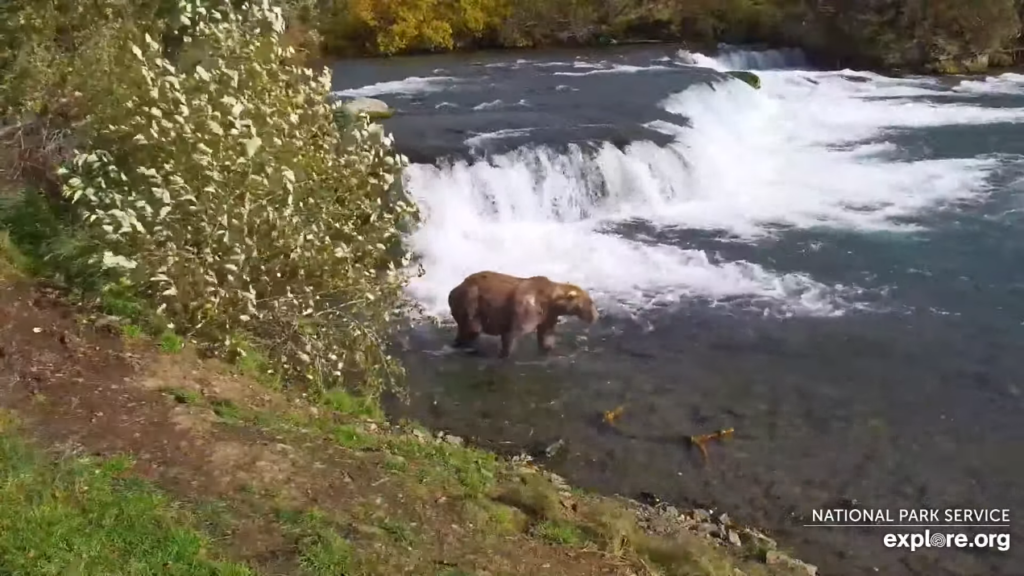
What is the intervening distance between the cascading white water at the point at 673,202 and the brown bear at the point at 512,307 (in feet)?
5.02

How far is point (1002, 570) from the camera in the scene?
342 inches

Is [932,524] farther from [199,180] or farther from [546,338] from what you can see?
[199,180]

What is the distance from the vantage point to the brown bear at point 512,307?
1262 centimetres

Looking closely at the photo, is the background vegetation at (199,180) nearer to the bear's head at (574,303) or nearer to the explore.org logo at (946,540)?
the bear's head at (574,303)

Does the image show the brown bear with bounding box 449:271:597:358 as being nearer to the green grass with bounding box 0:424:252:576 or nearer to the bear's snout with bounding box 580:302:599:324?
the bear's snout with bounding box 580:302:599:324

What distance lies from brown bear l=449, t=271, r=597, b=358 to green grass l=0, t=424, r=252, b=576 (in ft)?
22.9

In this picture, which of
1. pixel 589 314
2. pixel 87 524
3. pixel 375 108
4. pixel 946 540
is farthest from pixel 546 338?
pixel 375 108

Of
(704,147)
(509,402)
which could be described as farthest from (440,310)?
(704,147)

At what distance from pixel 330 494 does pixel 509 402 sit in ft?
17.8

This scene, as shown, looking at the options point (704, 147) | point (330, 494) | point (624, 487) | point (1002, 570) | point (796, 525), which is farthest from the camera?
point (704, 147)

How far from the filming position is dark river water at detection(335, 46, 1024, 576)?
401 inches

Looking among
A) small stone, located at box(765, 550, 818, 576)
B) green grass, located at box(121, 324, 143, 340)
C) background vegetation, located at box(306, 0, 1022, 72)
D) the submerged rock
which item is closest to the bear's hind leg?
green grass, located at box(121, 324, 143, 340)

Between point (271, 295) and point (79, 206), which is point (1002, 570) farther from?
point (79, 206)

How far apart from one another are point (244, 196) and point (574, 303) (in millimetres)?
5767
